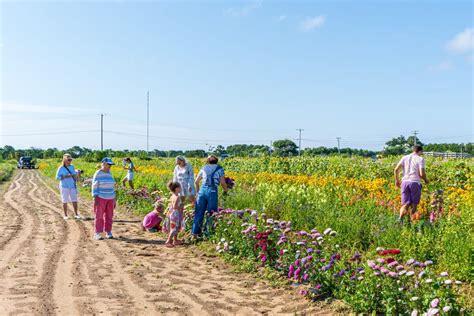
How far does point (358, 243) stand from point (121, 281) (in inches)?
143

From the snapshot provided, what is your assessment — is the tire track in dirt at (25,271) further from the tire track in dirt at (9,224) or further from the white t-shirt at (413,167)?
the white t-shirt at (413,167)

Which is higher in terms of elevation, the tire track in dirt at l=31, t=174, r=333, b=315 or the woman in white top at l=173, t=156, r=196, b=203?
the woman in white top at l=173, t=156, r=196, b=203

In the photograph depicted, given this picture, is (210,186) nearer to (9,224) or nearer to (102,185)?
(102,185)

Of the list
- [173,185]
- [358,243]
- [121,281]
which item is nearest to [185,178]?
[173,185]

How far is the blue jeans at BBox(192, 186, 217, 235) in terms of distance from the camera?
27.4 ft

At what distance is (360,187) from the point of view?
10789mm

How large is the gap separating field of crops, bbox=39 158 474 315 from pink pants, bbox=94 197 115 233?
2.39 meters

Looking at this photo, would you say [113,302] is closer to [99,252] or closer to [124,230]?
[99,252]

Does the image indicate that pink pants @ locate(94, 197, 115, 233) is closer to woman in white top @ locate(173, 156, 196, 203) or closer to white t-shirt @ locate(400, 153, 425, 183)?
woman in white top @ locate(173, 156, 196, 203)

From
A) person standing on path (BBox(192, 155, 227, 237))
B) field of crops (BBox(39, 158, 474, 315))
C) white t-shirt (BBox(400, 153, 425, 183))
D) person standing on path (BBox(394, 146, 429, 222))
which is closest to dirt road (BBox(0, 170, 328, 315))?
field of crops (BBox(39, 158, 474, 315))

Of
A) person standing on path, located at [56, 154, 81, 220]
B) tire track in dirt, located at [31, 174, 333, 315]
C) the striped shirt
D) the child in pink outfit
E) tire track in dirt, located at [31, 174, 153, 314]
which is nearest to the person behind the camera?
tire track in dirt, located at [31, 174, 333, 315]

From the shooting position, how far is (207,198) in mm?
8352

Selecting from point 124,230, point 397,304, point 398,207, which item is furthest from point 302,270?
A: point 124,230

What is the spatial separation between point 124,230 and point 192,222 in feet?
5.69
